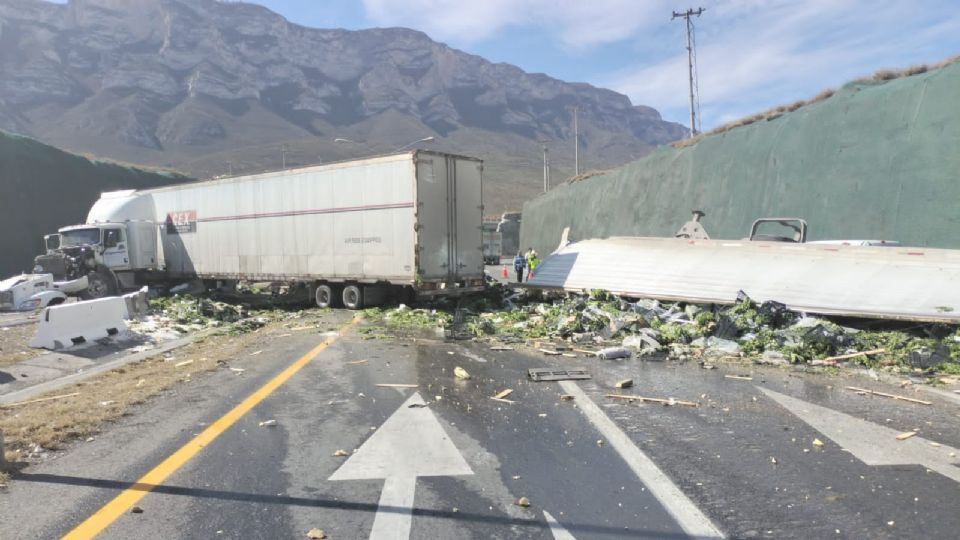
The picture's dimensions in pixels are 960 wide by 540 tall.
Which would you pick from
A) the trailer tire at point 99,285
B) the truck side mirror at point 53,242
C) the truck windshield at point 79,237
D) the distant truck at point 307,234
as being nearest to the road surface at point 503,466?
the distant truck at point 307,234

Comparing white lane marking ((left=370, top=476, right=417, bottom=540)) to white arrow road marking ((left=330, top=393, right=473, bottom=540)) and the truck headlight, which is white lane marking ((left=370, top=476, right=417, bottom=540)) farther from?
the truck headlight

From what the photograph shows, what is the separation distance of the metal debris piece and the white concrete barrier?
8.00m

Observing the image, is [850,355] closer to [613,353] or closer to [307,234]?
[613,353]

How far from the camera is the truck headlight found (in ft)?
51.1

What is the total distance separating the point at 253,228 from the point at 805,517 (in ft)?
54.1

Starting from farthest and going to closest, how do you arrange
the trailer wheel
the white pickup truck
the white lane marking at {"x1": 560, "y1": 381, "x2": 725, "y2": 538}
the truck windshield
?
the truck windshield → the white pickup truck → the trailer wheel → the white lane marking at {"x1": 560, "y1": 381, "x2": 725, "y2": 538}

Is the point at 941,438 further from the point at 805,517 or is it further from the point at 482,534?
the point at 482,534

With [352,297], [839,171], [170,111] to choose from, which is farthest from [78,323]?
[170,111]

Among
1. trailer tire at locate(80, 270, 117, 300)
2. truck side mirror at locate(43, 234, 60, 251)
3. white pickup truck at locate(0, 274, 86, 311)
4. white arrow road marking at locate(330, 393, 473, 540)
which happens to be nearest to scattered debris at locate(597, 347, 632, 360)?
white arrow road marking at locate(330, 393, 473, 540)

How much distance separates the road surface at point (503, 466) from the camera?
3.39 metres

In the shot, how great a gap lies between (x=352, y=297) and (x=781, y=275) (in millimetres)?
9918

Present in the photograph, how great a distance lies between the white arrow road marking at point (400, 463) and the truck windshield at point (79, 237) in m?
17.5

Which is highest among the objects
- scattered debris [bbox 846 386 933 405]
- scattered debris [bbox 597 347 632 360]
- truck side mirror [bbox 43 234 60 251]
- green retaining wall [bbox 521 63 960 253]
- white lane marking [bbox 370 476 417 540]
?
green retaining wall [bbox 521 63 960 253]

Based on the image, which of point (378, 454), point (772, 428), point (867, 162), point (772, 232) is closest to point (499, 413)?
point (378, 454)
